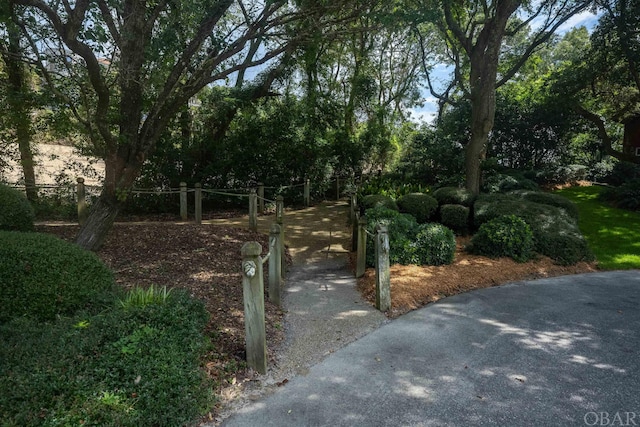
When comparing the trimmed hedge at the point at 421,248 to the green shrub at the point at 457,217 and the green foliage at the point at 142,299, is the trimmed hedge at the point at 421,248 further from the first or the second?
the green foliage at the point at 142,299

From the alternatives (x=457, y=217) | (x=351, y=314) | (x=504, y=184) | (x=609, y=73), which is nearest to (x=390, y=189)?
(x=457, y=217)

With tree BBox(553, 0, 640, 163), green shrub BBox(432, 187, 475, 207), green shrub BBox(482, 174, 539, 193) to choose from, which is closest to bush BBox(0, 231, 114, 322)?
green shrub BBox(432, 187, 475, 207)

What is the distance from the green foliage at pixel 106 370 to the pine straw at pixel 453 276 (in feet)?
8.69

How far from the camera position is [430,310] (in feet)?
16.5

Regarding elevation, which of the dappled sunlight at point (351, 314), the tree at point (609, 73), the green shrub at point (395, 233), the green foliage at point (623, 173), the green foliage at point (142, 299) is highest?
the tree at point (609, 73)

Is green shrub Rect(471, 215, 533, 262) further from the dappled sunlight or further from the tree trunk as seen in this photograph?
the tree trunk

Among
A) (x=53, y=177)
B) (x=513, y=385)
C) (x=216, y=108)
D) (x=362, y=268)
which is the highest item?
(x=216, y=108)

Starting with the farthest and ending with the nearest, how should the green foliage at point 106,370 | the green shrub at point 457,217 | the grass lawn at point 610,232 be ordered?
1. the green shrub at point 457,217
2. the grass lawn at point 610,232
3. the green foliage at point 106,370

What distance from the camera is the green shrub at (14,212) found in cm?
582

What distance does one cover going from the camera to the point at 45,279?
12.4 feet

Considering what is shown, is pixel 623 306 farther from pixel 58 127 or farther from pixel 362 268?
pixel 58 127

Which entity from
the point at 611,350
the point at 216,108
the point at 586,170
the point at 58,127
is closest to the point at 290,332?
the point at 611,350

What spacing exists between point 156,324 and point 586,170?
717 inches

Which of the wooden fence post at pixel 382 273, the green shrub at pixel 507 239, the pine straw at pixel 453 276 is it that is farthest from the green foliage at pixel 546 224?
the wooden fence post at pixel 382 273
